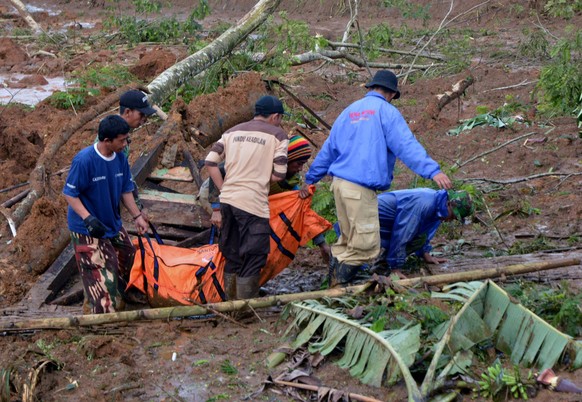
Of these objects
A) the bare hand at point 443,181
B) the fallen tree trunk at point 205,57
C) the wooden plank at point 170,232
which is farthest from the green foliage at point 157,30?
the bare hand at point 443,181

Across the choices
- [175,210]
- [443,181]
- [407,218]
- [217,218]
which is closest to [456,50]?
[175,210]

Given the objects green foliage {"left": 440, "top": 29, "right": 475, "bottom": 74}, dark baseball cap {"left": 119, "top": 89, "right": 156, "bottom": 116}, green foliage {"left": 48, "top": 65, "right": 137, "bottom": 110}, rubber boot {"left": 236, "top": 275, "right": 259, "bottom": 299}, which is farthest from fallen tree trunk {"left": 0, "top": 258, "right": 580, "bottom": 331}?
green foliage {"left": 440, "top": 29, "right": 475, "bottom": 74}

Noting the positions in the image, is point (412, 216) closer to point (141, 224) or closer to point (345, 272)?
point (345, 272)

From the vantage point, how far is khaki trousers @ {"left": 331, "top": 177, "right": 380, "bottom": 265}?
579 centimetres

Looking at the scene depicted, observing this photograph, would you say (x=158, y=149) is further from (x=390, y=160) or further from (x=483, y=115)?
(x=483, y=115)

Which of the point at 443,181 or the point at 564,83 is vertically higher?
the point at 443,181

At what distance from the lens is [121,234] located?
6.05 meters

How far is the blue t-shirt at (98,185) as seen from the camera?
5492 millimetres

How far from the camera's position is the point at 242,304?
5.51 meters

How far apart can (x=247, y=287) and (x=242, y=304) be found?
357mm

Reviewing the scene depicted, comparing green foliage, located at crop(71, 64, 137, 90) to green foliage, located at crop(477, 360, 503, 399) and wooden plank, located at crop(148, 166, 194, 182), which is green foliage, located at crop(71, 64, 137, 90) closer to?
wooden plank, located at crop(148, 166, 194, 182)

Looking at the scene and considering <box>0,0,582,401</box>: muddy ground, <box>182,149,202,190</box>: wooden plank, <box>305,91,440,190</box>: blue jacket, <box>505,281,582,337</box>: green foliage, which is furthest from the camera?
<box>182,149,202,190</box>: wooden plank

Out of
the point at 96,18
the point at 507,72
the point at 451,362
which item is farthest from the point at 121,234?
the point at 96,18

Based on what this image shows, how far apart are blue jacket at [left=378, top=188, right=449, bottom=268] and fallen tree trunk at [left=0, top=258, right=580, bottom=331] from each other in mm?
720
